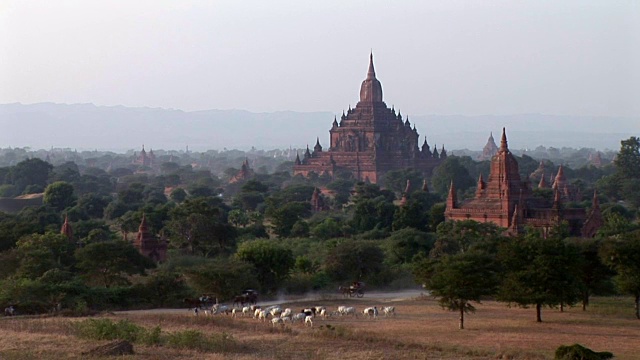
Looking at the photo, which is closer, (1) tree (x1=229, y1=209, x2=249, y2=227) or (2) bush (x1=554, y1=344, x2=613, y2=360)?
(2) bush (x1=554, y1=344, x2=613, y2=360)

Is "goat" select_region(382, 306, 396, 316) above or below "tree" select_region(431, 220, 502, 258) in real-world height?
below

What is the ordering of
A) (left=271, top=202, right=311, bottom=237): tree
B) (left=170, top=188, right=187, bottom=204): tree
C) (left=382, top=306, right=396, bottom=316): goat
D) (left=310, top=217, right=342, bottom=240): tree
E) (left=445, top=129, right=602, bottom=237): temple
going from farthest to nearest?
(left=170, top=188, right=187, bottom=204): tree → (left=271, top=202, right=311, bottom=237): tree → (left=310, top=217, right=342, bottom=240): tree → (left=445, top=129, right=602, bottom=237): temple → (left=382, top=306, right=396, bottom=316): goat

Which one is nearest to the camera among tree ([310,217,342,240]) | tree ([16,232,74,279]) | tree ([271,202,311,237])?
tree ([16,232,74,279])

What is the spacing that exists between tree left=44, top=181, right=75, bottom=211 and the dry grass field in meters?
43.4

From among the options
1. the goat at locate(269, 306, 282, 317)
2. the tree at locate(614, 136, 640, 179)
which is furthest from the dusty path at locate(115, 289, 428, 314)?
the tree at locate(614, 136, 640, 179)

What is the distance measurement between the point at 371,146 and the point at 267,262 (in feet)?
243

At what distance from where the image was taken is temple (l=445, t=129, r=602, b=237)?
57.2m

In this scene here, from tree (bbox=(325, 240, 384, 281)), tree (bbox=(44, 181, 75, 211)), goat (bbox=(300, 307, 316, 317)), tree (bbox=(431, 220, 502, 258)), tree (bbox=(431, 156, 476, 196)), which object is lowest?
goat (bbox=(300, 307, 316, 317))

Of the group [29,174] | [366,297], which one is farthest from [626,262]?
[29,174]

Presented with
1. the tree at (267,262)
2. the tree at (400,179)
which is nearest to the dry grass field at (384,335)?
the tree at (267,262)

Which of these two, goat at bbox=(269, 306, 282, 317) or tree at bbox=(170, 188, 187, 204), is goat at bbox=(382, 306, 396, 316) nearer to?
goat at bbox=(269, 306, 282, 317)

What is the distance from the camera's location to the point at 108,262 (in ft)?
138

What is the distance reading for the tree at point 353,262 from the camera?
4544 cm

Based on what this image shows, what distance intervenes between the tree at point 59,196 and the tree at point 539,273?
49.8 meters
